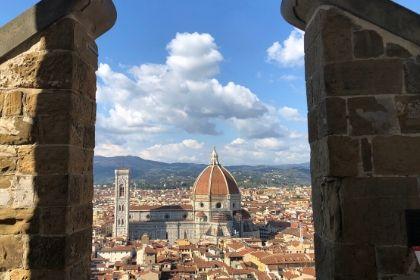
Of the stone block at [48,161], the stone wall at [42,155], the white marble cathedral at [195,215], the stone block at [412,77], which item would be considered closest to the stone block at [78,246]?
the stone wall at [42,155]

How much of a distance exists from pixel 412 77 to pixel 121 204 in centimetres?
5997

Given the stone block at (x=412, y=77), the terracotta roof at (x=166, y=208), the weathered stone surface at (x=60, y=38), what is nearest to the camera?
the stone block at (x=412, y=77)

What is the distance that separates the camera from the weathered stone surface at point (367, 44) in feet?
8.30

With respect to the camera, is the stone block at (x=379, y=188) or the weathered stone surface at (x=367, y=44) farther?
the weathered stone surface at (x=367, y=44)

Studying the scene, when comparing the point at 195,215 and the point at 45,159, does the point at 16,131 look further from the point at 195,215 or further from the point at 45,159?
the point at 195,215

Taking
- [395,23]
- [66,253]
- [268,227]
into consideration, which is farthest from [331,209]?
[268,227]

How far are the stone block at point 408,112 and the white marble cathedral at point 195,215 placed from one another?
171 feet

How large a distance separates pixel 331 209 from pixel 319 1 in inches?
48.0

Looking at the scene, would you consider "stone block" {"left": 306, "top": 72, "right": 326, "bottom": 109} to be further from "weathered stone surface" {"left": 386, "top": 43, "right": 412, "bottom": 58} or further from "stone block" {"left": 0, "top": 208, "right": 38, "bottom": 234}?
"stone block" {"left": 0, "top": 208, "right": 38, "bottom": 234}

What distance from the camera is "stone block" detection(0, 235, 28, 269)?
2.57 metres

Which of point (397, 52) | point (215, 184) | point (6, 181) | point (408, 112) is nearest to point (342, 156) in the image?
point (408, 112)

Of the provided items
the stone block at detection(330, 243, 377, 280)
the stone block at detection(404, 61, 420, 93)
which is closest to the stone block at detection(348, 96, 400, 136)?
the stone block at detection(404, 61, 420, 93)

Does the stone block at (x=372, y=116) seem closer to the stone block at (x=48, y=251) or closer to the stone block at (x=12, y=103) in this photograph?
the stone block at (x=48, y=251)

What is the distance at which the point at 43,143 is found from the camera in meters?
2.62
